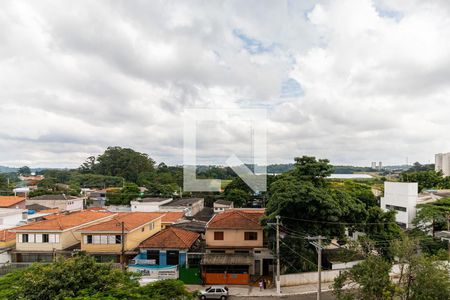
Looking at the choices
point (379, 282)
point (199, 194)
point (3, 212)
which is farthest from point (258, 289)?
point (199, 194)

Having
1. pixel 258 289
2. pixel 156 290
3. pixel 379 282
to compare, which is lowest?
pixel 258 289

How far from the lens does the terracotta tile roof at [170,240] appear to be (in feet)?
60.8

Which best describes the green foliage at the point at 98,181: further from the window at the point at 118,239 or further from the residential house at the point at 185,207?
the window at the point at 118,239

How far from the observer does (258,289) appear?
1712 centimetres

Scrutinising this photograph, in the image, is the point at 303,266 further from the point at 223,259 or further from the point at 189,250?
the point at 189,250

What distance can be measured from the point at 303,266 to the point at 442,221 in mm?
13542

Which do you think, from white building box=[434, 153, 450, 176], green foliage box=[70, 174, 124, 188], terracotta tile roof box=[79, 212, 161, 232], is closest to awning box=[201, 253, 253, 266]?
terracotta tile roof box=[79, 212, 161, 232]

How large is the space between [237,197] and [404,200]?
63.4ft

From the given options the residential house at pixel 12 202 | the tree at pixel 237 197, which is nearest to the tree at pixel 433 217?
the tree at pixel 237 197

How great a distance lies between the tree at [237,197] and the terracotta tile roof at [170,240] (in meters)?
21.7

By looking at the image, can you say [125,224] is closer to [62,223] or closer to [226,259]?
[62,223]

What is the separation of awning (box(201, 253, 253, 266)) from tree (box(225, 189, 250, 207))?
2303 centimetres

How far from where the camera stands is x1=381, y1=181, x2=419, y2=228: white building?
2909 centimetres

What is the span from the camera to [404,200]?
97.6 feet
